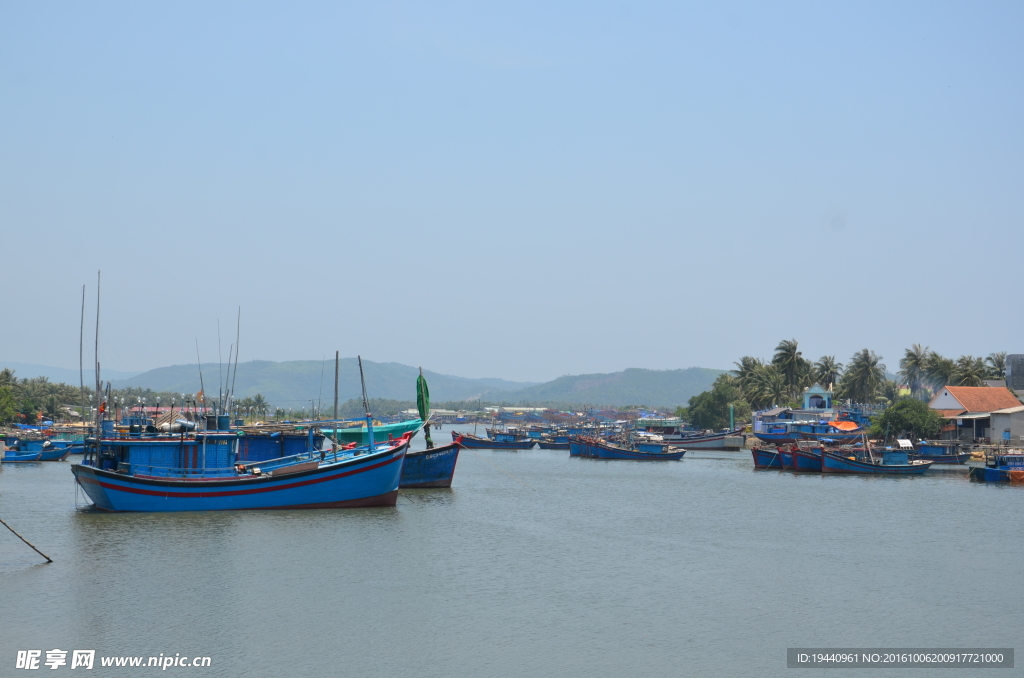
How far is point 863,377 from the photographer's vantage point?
126562 mm

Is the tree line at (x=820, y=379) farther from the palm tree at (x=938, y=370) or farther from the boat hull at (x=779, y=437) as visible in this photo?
the boat hull at (x=779, y=437)

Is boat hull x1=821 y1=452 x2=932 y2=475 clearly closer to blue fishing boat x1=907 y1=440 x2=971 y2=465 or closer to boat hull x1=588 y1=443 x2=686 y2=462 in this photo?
blue fishing boat x1=907 y1=440 x2=971 y2=465

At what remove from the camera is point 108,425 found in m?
41.7

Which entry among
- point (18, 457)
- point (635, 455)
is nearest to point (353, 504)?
point (18, 457)

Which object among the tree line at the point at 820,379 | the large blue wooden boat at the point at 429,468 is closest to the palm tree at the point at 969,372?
the tree line at the point at 820,379

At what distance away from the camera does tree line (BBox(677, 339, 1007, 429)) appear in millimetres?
114938

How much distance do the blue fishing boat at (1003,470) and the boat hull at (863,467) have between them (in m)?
4.40

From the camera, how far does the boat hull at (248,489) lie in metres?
39.1

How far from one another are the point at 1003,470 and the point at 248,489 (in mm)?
48660

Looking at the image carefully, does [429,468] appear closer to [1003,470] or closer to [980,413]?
[1003,470]

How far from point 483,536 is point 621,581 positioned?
919cm

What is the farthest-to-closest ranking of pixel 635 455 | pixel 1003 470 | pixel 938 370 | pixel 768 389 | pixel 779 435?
pixel 768 389 < pixel 938 370 < pixel 635 455 < pixel 779 435 < pixel 1003 470

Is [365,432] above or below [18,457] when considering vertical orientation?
above

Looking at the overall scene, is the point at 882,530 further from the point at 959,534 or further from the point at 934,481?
the point at 934,481
